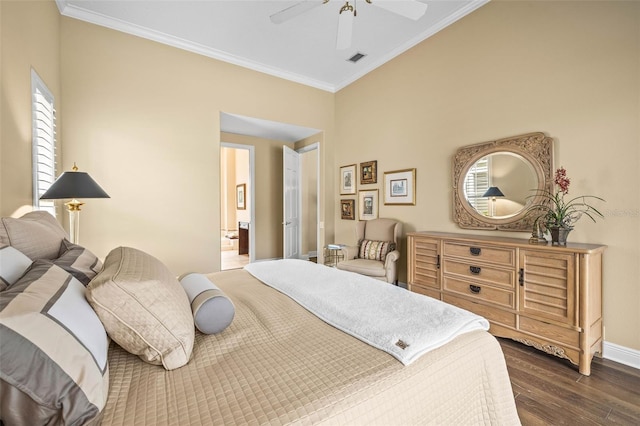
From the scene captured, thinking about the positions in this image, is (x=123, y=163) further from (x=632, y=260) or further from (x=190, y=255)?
(x=632, y=260)

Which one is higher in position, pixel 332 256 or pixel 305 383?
pixel 305 383

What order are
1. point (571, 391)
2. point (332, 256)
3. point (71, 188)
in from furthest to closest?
1. point (332, 256)
2. point (71, 188)
3. point (571, 391)

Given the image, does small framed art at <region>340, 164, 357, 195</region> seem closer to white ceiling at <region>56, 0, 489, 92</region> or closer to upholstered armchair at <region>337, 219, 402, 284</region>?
upholstered armchair at <region>337, 219, 402, 284</region>

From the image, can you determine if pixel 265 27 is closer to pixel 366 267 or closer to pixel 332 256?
pixel 366 267

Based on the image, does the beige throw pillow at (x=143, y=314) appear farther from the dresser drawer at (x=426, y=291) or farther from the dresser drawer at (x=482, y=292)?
the dresser drawer at (x=426, y=291)

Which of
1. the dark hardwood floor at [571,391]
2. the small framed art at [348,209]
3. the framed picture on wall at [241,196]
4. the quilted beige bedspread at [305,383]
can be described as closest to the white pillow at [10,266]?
the quilted beige bedspread at [305,383]

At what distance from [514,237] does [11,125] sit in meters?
3.83

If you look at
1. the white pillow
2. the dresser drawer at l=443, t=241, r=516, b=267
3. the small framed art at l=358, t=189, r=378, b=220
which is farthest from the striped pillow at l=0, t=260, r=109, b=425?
the small framed art at l=358, t=189, r=378, b=220

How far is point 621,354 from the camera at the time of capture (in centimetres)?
207

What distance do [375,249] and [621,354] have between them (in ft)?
7.34

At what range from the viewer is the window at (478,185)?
2830mm

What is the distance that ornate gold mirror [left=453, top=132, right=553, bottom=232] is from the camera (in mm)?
2469

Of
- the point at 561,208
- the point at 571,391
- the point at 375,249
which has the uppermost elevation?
the point at 561,208

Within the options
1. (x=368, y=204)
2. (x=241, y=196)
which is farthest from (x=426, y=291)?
(x=241, y=196)
